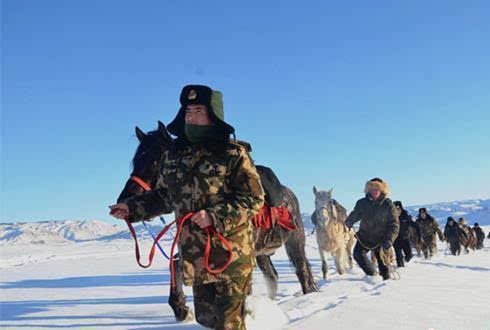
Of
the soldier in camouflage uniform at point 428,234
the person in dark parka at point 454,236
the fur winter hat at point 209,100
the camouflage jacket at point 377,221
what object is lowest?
the person in dark parka at point 454,236

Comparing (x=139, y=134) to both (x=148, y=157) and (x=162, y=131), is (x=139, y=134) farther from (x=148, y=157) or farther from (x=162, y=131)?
(x=148, y=157)

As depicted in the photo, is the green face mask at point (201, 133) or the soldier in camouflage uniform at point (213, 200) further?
the green face mask at point (201, 133)

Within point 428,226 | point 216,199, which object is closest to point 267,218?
point 216,199

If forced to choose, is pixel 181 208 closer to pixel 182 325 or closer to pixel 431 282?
pixel 182 325

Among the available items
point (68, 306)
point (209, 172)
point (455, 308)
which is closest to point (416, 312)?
point (455, 308)

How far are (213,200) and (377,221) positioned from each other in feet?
19.5

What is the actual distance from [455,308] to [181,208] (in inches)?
119

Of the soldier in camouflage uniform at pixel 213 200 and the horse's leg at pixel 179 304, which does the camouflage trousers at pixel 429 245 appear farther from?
the soldier in camouflage uniform at pixel 213 200

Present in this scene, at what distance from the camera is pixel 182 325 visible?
4715 mm

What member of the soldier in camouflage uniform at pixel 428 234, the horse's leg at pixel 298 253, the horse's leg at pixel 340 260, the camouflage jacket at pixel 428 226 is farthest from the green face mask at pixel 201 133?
the camouflage jacket at pixel 428 226

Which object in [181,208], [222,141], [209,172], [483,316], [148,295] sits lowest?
[148,295]

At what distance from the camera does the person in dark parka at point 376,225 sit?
307 inches

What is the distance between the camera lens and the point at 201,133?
298 cm

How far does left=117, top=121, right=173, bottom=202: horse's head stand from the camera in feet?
13.0
